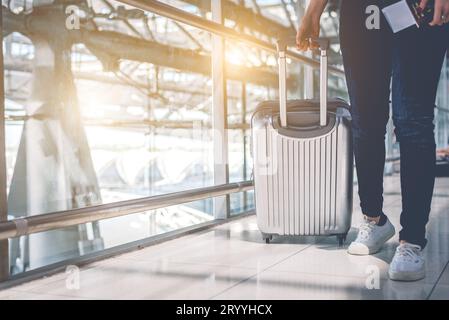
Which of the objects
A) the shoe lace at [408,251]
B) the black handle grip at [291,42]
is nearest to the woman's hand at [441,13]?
the black handle grip at [291,42]

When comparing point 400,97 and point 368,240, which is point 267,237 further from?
point 400,97

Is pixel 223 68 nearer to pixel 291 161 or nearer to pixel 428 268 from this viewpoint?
pixel 291 161

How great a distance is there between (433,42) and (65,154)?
615 centimetres

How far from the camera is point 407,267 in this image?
1063 mm

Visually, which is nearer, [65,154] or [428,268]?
[428,268]

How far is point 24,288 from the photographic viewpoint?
1.04m

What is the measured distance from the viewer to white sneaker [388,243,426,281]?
1.05 meters

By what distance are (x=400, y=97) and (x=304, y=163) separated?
31 cm

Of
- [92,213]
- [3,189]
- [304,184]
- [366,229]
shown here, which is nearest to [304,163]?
[304,184]

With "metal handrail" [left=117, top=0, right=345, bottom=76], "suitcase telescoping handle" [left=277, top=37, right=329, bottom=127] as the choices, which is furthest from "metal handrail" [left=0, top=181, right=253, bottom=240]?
"metal handrail" [left=117, top=0, right=345, bottom=76]

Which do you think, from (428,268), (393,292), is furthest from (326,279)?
(428,268)

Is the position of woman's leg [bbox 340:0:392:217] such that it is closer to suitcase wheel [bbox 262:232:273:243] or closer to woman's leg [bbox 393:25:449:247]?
woman's leg [bbox 393:25:449:247]

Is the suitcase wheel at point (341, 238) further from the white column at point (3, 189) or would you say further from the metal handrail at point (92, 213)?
the white column at point (3, 189)

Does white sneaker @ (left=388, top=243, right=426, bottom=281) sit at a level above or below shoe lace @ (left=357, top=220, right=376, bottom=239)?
below
